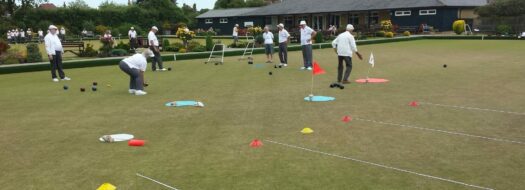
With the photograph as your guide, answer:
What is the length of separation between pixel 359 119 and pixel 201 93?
429cm

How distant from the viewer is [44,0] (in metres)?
59.3

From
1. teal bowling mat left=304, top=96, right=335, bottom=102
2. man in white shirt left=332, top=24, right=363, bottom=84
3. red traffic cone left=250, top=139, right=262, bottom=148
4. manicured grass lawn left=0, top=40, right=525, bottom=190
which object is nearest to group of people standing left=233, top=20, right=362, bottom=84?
man in white shirt left=332, top=24, right=363, bottom=84

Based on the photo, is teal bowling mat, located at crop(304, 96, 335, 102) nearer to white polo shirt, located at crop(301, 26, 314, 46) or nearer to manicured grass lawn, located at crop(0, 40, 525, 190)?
manicured grass lawn, located at crop(0, 40, 525, 190)

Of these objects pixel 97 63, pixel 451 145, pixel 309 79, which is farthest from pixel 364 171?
pixel 97 63

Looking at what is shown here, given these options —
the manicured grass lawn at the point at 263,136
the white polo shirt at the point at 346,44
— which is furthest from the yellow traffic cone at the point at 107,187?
the white polo shirt at the point at 346,44

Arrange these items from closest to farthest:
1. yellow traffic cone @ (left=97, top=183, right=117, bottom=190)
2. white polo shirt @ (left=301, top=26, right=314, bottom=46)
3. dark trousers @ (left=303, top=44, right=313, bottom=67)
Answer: yellow traffic cone @ (left=97, top=183, right=117, bottom=190)
white polo shirt @ (left=301, top=26, right=314, bottom=46)
dark trousers @ (left=303, top=44, right=313, bottom=67)

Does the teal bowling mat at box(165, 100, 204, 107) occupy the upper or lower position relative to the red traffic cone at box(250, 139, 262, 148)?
upper

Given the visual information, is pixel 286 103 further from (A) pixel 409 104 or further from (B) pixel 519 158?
(B) pixel 519 158

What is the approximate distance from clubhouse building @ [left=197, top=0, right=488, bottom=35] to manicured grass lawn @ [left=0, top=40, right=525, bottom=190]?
30.2m

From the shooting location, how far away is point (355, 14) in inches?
1912

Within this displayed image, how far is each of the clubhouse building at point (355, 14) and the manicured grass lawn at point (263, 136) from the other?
1189 inches

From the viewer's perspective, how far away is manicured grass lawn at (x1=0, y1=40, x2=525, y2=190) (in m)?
4.71

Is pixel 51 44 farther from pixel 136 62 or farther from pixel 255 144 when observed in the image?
pixel 255 144

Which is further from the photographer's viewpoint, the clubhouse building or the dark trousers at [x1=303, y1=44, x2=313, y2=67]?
the clubhouse building
